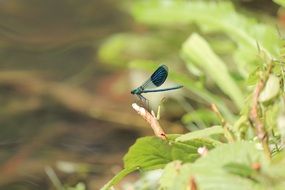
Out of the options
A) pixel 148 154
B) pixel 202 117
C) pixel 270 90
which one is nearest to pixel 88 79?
pixel 202 117

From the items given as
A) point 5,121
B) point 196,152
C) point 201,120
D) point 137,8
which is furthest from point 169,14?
point 196,152

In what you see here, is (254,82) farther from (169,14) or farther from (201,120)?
(169,14)

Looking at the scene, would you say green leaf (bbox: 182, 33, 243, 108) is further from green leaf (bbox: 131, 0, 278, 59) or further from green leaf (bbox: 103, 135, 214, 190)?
green leaf (bbox: 103, 135, 214, 190)

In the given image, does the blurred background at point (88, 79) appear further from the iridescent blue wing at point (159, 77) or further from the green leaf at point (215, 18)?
the iridescent blue wing at point (159, 77)

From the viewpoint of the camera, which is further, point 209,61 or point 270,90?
point 209,61

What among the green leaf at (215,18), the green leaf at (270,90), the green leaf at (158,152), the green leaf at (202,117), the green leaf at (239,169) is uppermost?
the green leaf at (215,18)

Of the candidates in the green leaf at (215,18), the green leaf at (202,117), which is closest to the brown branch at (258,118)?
the green leaf at (215,18)

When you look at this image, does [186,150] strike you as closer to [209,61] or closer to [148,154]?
[148,154]
